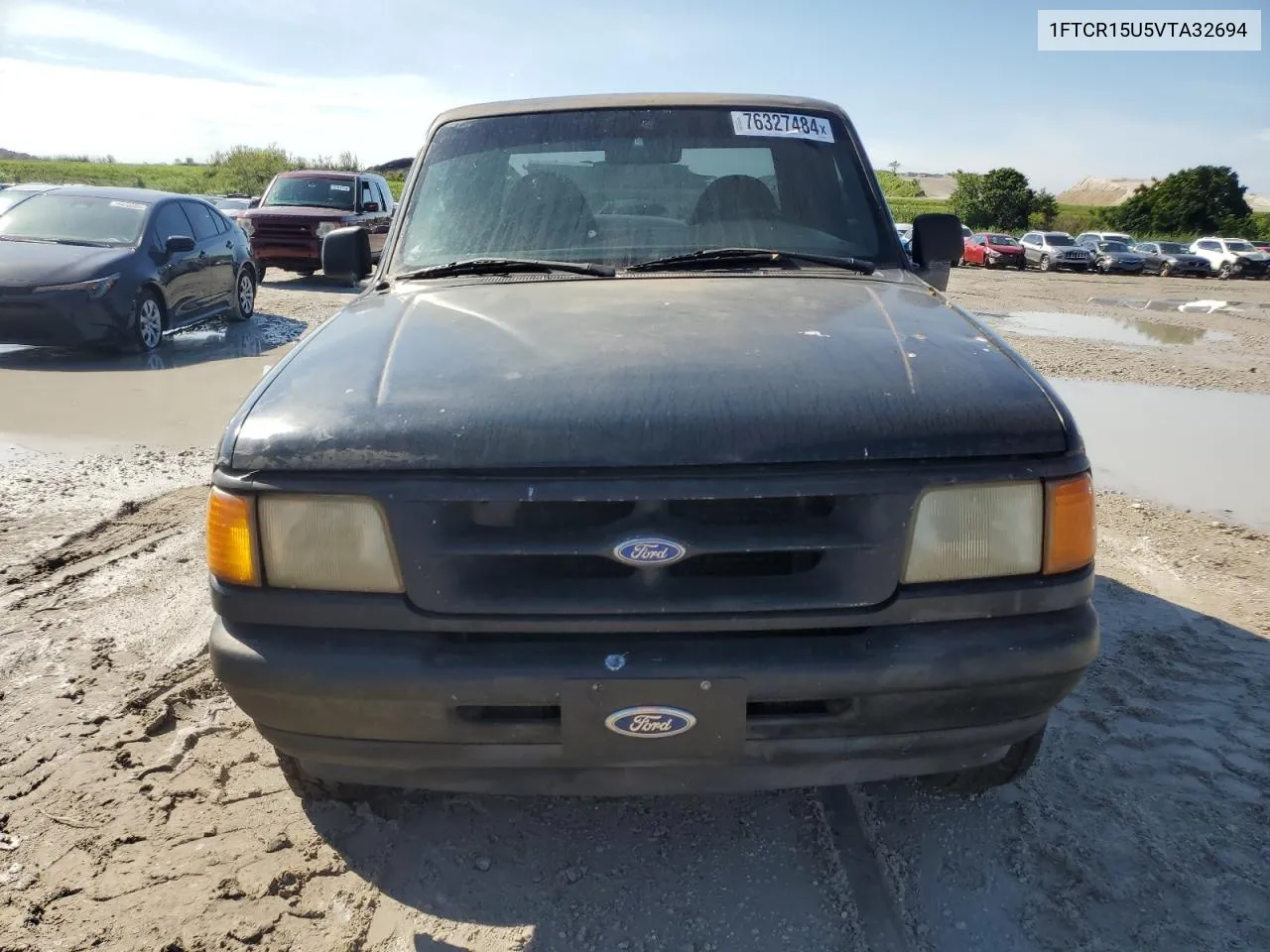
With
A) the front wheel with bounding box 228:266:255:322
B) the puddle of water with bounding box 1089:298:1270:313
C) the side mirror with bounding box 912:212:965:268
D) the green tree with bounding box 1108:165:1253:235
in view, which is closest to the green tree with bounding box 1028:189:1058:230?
the green tree with bounding box 1108:165:1253:235

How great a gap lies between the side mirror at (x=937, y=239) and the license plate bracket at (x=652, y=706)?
2.16 metres

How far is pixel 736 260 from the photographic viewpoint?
3021mm

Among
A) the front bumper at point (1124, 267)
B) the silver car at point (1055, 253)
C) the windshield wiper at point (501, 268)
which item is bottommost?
the windshield wiper at point (501, 268)

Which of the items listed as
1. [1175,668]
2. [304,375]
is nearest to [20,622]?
[304,375]

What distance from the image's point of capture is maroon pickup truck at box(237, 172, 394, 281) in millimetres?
16578

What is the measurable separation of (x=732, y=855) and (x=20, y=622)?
2.94 meters


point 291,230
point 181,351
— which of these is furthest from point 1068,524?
point 291,230

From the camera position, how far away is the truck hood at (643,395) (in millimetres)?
1902

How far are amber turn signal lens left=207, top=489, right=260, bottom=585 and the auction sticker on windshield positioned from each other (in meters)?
2.17

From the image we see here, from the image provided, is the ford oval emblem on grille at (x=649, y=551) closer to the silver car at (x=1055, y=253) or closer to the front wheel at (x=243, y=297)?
the front wheel at (x=243, y=297)

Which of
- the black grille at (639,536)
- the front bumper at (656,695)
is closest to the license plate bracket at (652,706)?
the front bumper at (656,695)

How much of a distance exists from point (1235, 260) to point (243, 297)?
34.6 m

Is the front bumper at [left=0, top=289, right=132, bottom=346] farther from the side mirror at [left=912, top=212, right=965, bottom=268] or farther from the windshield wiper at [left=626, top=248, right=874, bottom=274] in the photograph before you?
the side mirror at [left=912, top=212, right=965, bottom=268]

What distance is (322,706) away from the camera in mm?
1934
